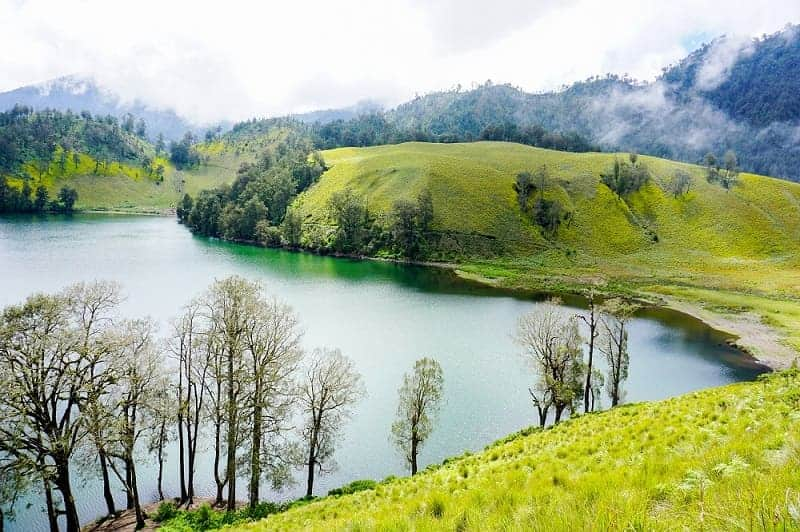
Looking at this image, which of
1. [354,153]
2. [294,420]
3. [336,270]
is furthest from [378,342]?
[354,153]

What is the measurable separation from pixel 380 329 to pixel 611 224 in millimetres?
93456

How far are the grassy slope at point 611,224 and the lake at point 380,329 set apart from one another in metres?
20.4

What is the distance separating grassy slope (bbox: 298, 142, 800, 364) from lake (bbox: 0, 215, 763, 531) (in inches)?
803

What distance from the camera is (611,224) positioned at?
130 metres

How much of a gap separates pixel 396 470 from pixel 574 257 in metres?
94.3

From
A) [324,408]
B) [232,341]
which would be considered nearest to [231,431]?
[232,341]

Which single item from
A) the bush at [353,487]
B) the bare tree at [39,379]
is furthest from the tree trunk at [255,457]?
the bare tree at [39,379]

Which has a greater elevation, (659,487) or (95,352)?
(659,487)

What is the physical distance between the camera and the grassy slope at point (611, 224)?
320ft

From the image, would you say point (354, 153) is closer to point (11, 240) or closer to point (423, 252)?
point (423, 252)

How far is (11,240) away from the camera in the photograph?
368 feet

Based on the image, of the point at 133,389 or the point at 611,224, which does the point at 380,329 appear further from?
the point at 611,224

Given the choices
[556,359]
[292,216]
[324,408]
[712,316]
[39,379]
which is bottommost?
[712,316]

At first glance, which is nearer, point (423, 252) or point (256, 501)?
point (256, 501)
